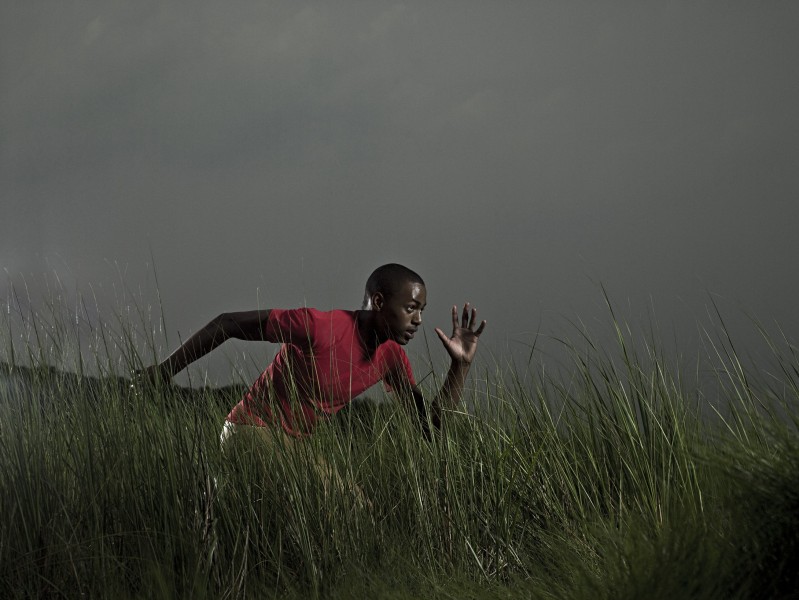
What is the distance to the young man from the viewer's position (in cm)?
303

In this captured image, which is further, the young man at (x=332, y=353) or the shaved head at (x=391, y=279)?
the shaved head at (x=391, y=279)

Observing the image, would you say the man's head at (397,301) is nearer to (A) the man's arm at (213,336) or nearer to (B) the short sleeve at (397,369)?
(B) the short sleeve at (397,369)

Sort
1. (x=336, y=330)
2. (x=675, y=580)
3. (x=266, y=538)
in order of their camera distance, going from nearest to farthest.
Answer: (x=675, y=580) → (x=266, y=538) → (x=336, y=330)

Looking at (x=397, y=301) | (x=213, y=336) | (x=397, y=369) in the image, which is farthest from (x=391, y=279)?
(x=213, y=336)

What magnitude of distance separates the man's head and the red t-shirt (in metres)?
0.11

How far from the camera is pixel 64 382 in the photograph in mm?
2857

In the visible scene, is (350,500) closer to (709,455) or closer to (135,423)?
(135,423)

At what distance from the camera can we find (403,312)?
3.55m

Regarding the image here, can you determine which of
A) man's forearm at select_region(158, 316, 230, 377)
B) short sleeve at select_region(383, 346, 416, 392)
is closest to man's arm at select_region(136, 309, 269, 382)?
man's forearm at select_region(158, 316, 230, 377)

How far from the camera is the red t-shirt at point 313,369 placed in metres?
3.05

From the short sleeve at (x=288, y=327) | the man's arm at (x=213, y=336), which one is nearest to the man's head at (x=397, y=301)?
the short sleeve at (x=288, y=327)

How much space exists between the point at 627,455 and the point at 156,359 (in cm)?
180

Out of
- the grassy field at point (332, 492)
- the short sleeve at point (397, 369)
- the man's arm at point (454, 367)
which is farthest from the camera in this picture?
the short sleeve at point (397, 369)

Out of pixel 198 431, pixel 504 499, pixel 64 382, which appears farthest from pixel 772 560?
pixel 64 382
